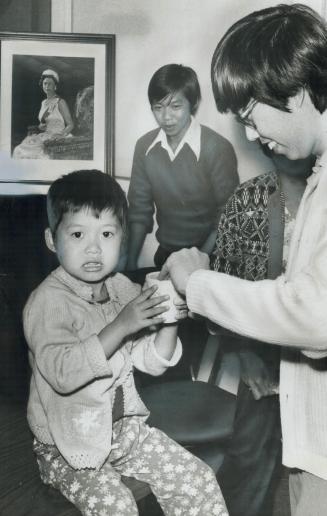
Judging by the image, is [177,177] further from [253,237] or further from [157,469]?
[157,469]

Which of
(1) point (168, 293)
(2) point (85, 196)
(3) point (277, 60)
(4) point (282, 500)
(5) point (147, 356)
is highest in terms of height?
(3) point (277, 60)

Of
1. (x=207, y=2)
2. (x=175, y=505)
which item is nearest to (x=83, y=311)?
(x=175, y=505)

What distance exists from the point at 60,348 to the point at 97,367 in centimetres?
6

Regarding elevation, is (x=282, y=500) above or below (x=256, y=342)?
below

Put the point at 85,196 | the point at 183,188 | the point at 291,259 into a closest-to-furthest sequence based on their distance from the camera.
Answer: the point at 291,259, the point at 85,196, the point at 183,188

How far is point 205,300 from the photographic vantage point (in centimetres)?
73

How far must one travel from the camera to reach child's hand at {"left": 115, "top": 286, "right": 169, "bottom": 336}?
0.85m

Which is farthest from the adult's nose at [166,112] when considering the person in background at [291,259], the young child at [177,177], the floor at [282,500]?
the floor at [282,500]

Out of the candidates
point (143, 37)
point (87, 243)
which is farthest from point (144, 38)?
point (87, 243)

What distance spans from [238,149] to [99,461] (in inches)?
22.8

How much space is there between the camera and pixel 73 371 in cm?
81

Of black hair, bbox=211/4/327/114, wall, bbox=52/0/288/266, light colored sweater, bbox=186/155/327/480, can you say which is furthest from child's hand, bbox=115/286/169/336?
black hair, bbox=211/4/327/114

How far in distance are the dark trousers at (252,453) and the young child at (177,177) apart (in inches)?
12.2

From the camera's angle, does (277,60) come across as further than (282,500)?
No
